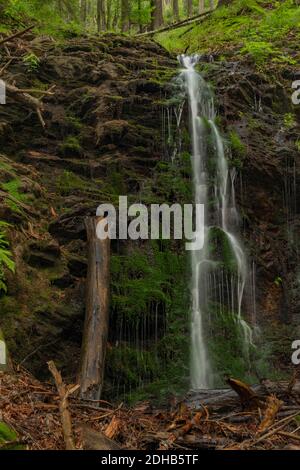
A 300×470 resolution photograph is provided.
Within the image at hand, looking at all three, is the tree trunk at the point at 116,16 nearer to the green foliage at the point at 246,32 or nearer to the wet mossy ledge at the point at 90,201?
the green foliage at the point at 246,32

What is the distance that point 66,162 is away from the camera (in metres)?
9.34

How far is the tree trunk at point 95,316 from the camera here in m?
5.58

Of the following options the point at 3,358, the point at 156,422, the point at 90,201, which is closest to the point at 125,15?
the point at 90,201

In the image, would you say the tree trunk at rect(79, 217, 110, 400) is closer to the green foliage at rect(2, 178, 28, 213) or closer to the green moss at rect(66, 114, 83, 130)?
the green foliage at rect(2, 178, 28, 213)

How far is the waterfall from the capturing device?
7.67 m

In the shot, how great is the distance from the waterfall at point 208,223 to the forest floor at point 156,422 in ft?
8.36

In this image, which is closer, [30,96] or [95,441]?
[95,441]

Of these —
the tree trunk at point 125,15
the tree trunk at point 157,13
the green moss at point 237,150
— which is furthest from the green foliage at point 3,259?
the tree trunk at point 157,13

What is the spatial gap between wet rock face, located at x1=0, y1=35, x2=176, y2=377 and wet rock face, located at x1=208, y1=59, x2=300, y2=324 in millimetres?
1618

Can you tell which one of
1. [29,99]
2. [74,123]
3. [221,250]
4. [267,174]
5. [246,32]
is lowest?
[221,250]

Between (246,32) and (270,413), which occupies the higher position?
(246,32)

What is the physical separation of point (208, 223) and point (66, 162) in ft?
9.60

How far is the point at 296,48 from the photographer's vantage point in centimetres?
1323

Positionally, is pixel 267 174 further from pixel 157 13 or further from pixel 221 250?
pixel 157 13
